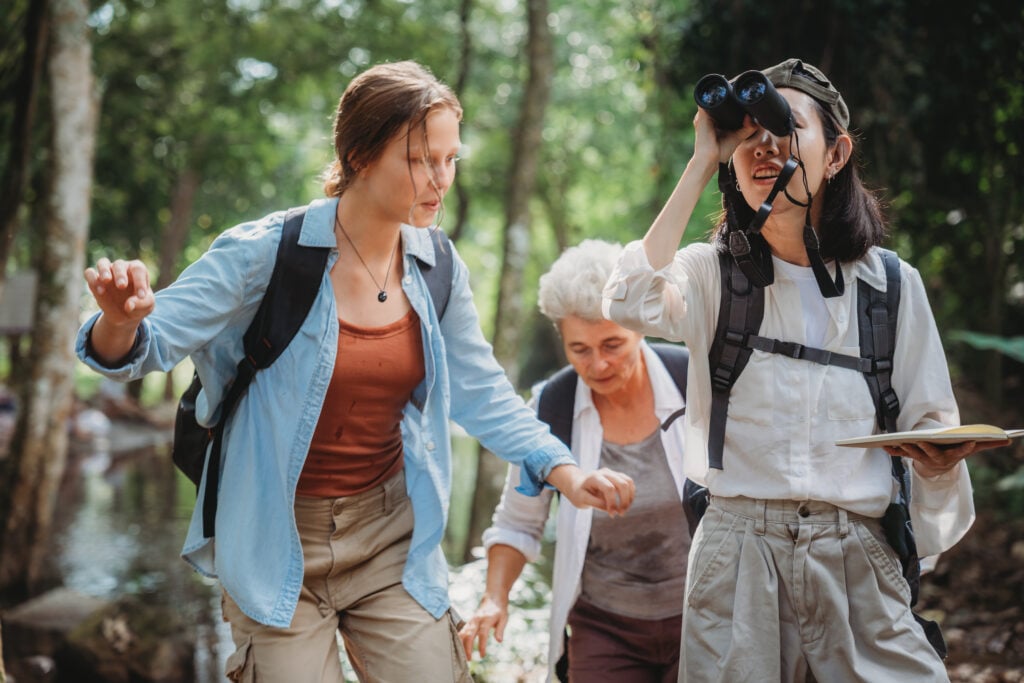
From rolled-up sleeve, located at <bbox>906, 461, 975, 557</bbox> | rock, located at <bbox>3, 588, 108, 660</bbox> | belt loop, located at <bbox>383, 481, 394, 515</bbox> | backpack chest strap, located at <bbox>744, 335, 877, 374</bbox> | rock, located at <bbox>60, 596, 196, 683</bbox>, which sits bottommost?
rock, located at <bbox>3, 588, 108, 660</bbox>

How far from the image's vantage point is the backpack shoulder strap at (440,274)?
A: 10.3 ft

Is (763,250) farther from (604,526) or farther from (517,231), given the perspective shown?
(517,231)

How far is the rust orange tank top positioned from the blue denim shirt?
0.05 m

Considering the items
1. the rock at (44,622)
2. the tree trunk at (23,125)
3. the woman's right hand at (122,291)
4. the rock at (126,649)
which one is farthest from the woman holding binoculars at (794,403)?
the rock at (44,622)

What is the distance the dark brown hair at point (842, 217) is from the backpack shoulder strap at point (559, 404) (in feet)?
3.64

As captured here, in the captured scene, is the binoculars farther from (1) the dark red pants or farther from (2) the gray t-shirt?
(1) the dark red pants

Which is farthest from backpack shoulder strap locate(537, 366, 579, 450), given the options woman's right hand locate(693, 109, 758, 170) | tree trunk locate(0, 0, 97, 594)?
tree trunk locate(0, 0, 97, 594)

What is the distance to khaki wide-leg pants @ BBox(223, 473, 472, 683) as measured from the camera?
113 inches

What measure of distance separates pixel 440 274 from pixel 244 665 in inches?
49.3

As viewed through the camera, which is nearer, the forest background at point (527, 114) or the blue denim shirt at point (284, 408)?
the blue denim shirt at point (284, 408)

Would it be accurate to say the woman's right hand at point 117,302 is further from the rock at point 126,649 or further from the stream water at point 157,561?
the rock at point 126,649

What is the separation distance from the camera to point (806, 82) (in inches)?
103

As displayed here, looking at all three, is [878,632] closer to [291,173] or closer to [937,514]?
[937,514]

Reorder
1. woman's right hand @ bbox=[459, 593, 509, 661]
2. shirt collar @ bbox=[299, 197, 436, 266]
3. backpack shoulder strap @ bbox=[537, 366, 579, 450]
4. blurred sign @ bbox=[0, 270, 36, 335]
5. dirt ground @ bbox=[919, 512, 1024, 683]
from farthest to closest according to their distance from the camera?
blurred sign @ bbox=[0, 270, 36, 335], dirt ground @ bbox=[919, 512, 1024, 683], backpack shoulder strap @ bbox=[537, 366, 579, 450], woman's right hand @ bbox=[459, 593, 509, 661], shirt collar @ bbox=[299, 197, 436, 266]
